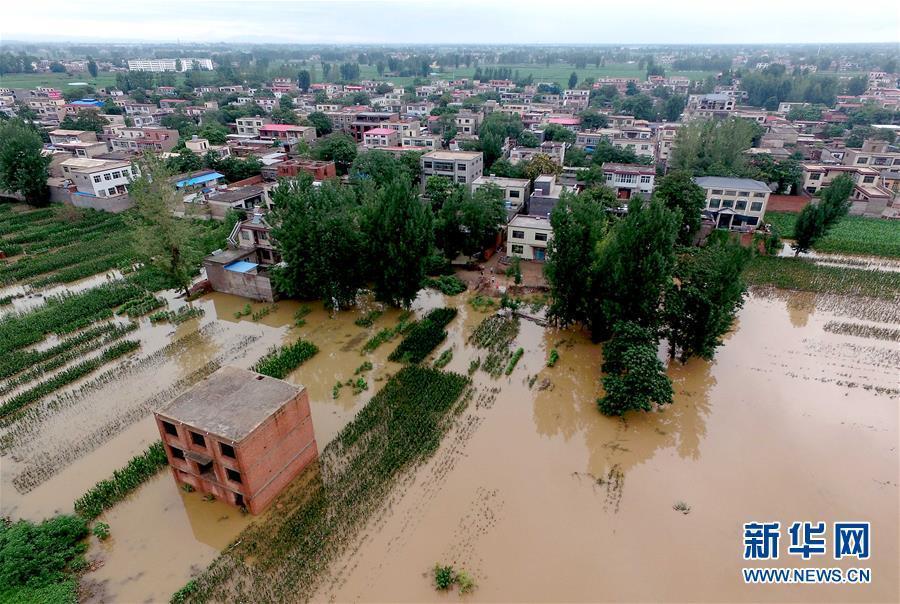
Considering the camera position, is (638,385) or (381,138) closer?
(638,385)

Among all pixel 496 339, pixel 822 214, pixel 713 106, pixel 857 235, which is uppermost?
pixel 713 106

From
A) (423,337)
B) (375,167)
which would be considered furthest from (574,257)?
(375,167)

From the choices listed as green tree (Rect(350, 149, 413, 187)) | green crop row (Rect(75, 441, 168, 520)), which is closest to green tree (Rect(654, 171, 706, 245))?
green tree (Rect(350, 149, 413, 187))

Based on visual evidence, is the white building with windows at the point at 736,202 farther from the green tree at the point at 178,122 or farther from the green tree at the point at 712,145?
the green tree at the point at 178,122

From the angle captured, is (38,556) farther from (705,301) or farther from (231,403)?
(705,301)

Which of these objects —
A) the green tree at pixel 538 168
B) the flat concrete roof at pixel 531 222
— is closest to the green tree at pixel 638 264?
the flat concrete roof at pixel 531 222

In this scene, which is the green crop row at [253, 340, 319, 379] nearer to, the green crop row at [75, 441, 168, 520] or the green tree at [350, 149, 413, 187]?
the green crop row at [75, 441, 168, 520]
